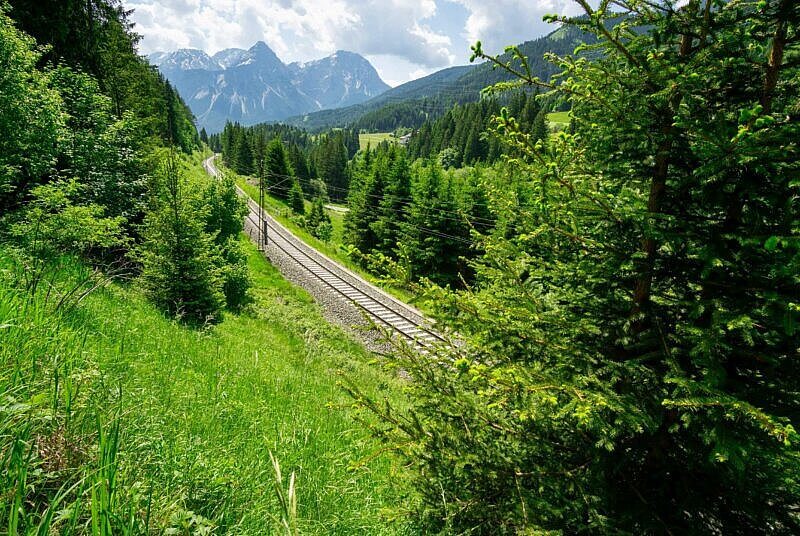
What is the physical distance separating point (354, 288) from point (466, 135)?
8184 cm

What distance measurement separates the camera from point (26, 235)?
632cm

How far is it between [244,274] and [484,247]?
1534 cm

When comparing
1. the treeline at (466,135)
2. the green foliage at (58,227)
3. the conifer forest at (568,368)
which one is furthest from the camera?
the treeline at (466,135)

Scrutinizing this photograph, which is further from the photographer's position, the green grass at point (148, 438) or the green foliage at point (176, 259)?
the green foliage at point (176, 259)

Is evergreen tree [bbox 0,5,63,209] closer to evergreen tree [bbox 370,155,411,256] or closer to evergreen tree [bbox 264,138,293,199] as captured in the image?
evergreen tree [bbox 370,155,411,256]

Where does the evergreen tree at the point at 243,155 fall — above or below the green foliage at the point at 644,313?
above

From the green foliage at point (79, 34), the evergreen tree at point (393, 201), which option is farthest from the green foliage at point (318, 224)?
the green foliage at point (79, 34)

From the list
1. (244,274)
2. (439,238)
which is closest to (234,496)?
(244,274)

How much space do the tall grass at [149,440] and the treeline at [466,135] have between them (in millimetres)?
77527

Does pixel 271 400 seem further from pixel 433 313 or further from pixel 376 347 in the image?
pixel 376 347

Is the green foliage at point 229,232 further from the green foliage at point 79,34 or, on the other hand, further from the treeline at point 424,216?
the treeline at point 424,216

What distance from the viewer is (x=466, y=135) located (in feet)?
309

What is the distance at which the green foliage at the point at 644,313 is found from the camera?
2180 mm

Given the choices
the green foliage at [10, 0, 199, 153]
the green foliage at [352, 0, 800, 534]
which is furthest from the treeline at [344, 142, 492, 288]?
the green foliage at [352, 0, 800, 534]
